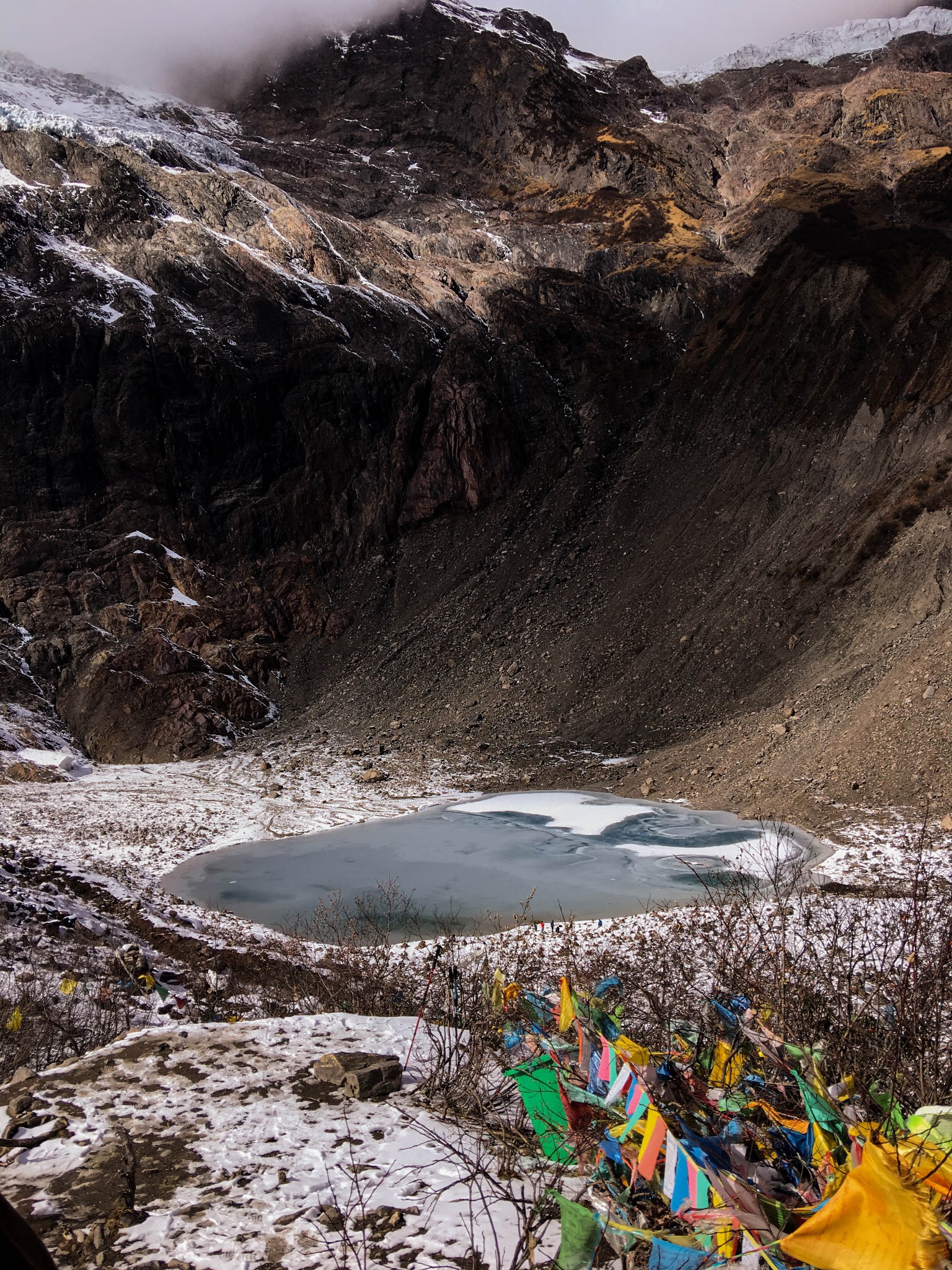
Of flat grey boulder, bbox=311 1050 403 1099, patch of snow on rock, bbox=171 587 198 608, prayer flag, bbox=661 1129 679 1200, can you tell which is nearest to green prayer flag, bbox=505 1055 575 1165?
prayer flag, bbox=661 1129 679 1200

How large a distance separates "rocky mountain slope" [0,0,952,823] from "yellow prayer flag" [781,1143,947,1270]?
553 inches

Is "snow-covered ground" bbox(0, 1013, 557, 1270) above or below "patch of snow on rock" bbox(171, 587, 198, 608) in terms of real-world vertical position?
below

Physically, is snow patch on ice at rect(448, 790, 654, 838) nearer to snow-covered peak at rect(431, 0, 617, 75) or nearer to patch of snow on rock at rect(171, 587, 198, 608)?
patch of snow on rock at rect(171, 587, 198, 608)

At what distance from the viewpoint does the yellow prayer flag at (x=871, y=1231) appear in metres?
1.77

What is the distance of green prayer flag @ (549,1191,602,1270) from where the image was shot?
2.26 metres

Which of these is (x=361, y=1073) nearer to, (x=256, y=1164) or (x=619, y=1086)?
(x=256, y=1164)

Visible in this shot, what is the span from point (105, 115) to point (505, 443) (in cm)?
4251

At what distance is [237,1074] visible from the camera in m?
3.85

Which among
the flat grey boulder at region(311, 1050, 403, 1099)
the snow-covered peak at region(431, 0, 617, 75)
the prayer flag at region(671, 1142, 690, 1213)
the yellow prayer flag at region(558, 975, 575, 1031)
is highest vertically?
the snow-covered peak at region(431, 0, 617, 75)

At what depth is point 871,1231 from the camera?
1804 millimetres

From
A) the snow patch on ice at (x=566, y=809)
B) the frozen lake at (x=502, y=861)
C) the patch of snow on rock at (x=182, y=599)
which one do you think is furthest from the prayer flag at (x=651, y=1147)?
the patch of snow on rock at (x=182, y=599)

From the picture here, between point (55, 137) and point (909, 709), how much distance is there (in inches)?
2083

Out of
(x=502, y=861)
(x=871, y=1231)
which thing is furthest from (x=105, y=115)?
(x=871, y=1231)

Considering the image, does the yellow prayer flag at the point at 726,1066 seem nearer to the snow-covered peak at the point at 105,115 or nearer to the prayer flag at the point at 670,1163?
the prayer flag at the point at 670,1163
